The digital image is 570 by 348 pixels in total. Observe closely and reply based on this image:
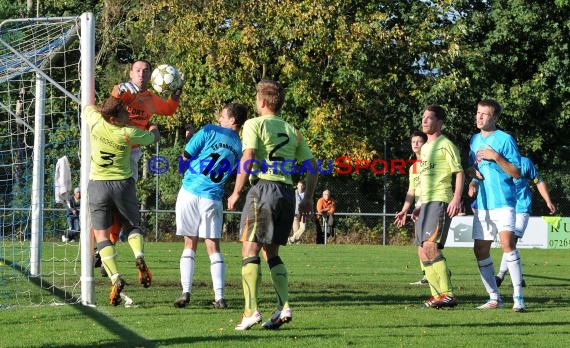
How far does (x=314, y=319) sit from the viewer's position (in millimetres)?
8734

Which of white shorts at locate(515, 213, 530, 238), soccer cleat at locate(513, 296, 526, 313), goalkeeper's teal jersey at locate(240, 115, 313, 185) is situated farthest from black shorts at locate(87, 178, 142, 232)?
white shorts at locate(515, 213, 530, 238)

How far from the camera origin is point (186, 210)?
9.93 m

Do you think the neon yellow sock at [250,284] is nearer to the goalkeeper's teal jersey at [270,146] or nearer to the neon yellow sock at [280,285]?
the neon yellow sock at [280,285]

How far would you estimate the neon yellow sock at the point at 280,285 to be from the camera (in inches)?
312

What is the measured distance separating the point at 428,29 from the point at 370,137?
12.9 ft

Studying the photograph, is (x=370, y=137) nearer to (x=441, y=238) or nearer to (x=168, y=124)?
(x=168, y=124)

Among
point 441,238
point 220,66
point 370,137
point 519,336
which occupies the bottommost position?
point 519,336

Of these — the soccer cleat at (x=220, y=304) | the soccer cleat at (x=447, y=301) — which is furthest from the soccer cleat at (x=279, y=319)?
the soccer cleat at (x=447, y=301)

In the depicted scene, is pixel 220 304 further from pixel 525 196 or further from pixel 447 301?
pixel 525 196

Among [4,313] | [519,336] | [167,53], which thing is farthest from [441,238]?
[167,53]

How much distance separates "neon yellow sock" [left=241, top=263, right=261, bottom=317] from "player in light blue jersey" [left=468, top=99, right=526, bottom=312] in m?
3.15

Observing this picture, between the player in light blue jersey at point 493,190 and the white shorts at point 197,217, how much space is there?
270cm

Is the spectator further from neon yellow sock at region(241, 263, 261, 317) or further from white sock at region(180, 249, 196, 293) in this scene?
neon yellow sock at region(241, 263, 261, 317)

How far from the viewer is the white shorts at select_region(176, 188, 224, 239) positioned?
9.89m
